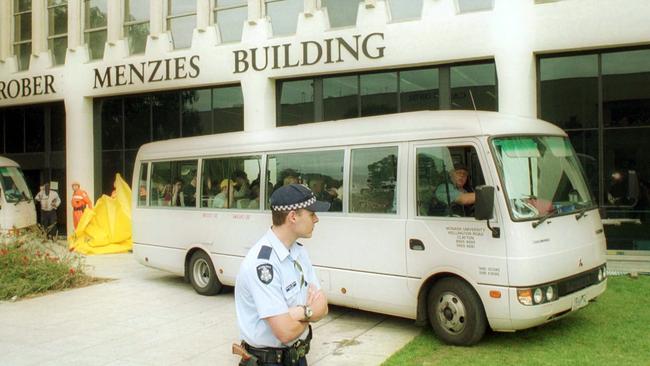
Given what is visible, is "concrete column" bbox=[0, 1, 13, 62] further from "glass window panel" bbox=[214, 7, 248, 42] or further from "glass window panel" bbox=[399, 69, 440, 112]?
"glass window panel" bbox=[399, 69, 440, 112]

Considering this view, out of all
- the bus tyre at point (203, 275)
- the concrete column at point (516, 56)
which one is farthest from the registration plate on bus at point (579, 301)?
the concrete column at point (516, 56)

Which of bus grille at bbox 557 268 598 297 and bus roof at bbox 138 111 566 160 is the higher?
bus roof at bbox 138 111 566 160

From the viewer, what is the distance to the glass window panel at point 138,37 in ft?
59.8

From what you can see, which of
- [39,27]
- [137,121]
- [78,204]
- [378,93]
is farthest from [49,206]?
[378,93]

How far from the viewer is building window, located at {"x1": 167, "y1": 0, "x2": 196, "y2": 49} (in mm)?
17250

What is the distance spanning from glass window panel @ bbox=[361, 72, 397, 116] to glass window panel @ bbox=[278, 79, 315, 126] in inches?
57.9

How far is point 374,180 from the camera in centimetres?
760

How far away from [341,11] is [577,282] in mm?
9895

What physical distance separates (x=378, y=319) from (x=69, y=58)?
600 inches

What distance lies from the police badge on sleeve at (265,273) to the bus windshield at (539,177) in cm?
377

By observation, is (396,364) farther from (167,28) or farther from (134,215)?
(167,28)

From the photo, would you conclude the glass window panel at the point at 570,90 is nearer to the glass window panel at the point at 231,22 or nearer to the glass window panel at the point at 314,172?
the glass window panel at the point at 314,172

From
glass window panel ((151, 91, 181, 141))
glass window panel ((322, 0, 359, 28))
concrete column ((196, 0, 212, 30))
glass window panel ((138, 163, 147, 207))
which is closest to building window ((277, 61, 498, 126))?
glass window panel ((322, 0, 359, 28))

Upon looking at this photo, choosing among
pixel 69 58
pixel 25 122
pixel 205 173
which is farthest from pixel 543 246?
pixel 25 122
